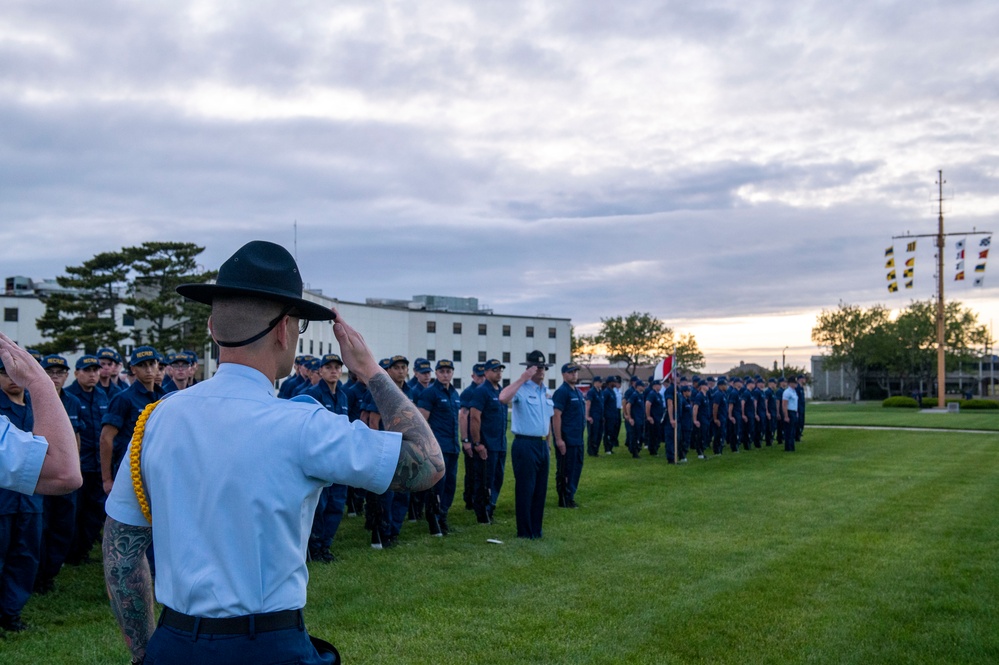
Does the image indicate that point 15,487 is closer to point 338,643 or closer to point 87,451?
point 338,643

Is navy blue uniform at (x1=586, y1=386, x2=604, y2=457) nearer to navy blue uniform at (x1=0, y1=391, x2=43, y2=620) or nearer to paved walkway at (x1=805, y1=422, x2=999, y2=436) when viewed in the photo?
paved walkway at (x1=805, y1=422, x2=999, y2=436)

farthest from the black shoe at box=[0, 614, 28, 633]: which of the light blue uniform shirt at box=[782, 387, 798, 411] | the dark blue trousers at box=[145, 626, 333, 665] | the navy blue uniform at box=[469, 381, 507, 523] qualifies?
the light blue uniform shirt at box=[782, 387, 798, 411]

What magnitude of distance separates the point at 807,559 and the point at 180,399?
884cm

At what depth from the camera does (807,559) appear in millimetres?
9906

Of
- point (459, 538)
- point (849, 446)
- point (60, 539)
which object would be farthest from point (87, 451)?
point (849, 446)

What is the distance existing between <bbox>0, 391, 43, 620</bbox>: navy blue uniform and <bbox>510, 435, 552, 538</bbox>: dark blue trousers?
5746 mm

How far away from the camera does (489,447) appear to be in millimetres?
13352

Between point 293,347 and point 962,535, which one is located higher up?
point 293,347

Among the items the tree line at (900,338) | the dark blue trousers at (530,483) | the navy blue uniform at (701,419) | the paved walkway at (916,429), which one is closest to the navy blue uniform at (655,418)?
the navy blue uniform at (701,419)

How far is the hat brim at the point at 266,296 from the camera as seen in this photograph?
103 inches

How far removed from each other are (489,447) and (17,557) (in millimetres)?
7162

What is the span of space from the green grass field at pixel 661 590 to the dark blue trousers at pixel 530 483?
0.44 meters

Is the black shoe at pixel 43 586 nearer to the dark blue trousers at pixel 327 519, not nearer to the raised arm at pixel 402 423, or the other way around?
the dark blue trousers at pixel 327 519

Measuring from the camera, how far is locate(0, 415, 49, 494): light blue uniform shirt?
269 cm
